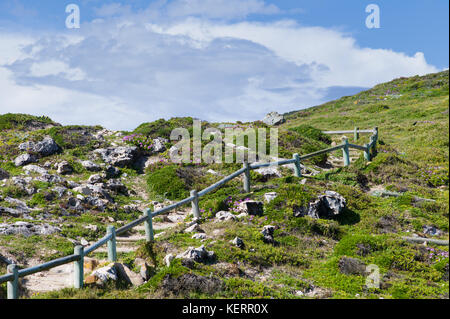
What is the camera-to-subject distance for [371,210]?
1134cm

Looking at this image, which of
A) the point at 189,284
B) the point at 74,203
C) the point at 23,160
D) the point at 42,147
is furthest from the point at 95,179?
the point at 189,284

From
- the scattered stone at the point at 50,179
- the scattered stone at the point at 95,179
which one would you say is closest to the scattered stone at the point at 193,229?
the scattered stone at the point at 50,179

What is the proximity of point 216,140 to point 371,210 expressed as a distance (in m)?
13.2

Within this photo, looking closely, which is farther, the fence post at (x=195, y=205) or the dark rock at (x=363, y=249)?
the fence post at (x=195, y=205)

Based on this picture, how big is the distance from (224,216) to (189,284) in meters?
4.61

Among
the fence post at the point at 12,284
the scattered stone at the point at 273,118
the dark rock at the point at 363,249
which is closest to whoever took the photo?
the fence post at the point at 12,284

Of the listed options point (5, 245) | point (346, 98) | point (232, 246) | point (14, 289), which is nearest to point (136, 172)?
point (5, 245)

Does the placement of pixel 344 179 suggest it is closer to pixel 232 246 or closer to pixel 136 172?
pixel 232 246

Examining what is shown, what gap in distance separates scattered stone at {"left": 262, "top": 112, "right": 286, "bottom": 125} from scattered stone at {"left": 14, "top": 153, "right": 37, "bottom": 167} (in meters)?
32.5

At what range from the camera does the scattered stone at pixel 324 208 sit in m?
11.0

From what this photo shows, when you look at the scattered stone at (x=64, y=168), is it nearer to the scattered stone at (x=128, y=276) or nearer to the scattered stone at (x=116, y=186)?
the scattered stone at (x=116, y=186)

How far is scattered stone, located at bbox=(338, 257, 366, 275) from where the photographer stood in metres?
7.80

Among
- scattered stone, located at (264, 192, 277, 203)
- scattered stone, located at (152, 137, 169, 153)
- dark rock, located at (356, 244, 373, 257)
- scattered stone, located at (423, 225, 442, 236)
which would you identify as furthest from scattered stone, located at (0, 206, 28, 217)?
scattered stone, located at (423, 225, 442, 236)

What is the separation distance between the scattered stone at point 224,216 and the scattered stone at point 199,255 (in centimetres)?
278
